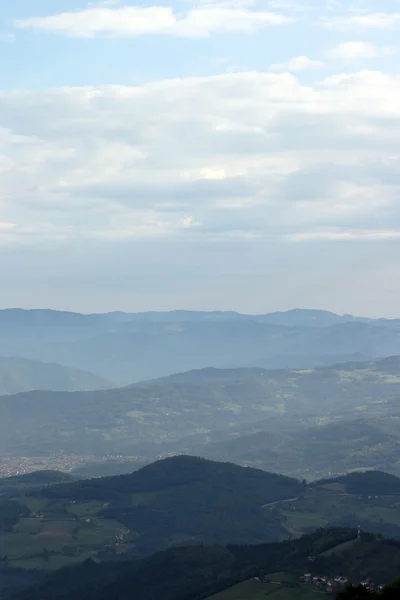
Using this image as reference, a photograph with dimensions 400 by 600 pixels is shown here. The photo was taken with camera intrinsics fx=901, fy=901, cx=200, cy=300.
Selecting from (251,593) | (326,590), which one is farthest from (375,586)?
(251,593)

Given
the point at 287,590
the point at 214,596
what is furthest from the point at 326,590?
the point at 214,596

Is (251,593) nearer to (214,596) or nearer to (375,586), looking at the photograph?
(214,596)

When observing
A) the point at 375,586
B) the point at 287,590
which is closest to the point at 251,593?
the point at 287,590

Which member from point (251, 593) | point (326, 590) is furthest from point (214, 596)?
point (326, 590)

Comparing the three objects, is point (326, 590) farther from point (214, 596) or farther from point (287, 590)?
point (214, 596)

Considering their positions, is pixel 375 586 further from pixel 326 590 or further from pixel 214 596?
pixel 214 596
